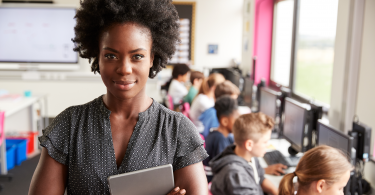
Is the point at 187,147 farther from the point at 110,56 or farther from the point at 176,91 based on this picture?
the point at 176,91

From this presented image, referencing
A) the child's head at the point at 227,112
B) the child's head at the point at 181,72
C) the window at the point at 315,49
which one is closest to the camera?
the child's head at the point at 227,112

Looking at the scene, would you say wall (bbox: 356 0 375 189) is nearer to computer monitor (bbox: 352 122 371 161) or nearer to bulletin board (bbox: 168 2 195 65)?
computer monitor (bbox: 352 122 371 161)

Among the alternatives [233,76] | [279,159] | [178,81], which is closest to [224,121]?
[279,159]

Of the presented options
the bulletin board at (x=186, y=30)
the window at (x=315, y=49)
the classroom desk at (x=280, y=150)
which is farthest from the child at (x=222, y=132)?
the bulletin board at (x=186, y=30)

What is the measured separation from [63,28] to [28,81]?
3.75 ft

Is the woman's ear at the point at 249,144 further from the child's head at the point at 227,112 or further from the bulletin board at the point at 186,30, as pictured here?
the bulletin board at the point at 186,30

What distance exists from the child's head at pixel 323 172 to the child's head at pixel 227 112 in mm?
1098

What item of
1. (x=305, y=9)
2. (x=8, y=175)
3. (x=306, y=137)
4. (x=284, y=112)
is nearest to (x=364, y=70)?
(x=306, y=137)

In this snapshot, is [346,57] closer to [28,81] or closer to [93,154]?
[93,154]

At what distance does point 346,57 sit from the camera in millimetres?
2176

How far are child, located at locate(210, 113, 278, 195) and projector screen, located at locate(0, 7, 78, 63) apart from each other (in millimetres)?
4862

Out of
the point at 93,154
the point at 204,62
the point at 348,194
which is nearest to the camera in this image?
the point at 93,154

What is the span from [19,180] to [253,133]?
2816 millimetres

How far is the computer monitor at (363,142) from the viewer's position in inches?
66.8
